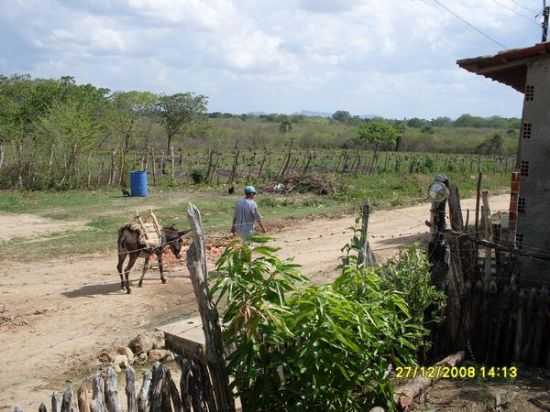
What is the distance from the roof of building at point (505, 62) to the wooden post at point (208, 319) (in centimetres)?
486

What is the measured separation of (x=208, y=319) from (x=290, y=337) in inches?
26.5

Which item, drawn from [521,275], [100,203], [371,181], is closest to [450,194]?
[521,275]

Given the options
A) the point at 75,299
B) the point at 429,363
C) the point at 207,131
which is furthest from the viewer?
the point at 207,131

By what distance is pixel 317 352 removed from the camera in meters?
4.18

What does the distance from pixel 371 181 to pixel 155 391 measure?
23.0 metres

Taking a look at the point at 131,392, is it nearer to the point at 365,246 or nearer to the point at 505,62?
the point at 365,246

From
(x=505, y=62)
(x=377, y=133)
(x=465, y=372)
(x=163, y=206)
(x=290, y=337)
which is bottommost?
(x=465, y=372)

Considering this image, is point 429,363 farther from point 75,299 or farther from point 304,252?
point 304,252

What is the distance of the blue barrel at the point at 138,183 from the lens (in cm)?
2241

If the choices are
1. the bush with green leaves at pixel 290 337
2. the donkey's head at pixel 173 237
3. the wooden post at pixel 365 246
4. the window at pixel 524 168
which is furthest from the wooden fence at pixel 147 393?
the donkey's head at pixel 173 237

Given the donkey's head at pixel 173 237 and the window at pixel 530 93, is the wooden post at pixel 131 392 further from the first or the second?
the donkey's head at pixel 173 237

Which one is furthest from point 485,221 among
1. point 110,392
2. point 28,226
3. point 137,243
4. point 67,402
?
point 28,226

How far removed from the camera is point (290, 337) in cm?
432

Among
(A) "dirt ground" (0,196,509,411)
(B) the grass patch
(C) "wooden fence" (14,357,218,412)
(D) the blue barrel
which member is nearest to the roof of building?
(A) "dirt ground" (0,196,509,411)
